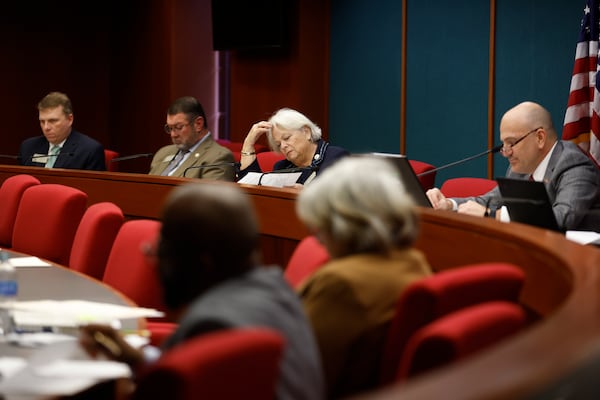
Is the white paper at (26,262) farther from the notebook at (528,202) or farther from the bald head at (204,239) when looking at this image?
the bald head at (204,239)

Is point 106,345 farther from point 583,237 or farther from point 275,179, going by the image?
point 275,179

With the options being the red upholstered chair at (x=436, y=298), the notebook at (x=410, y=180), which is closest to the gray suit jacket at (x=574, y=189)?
the notebook at (x=410, y=180)

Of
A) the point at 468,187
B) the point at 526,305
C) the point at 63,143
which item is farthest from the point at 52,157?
the point at 526,305

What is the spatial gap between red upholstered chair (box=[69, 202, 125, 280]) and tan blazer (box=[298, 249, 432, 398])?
174cm

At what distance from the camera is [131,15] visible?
428 inches

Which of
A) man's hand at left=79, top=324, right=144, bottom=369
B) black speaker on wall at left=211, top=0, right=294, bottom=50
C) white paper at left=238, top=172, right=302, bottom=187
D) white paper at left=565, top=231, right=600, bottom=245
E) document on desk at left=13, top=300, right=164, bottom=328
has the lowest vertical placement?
document on desk at left=13, top=300, right=164, bottom=328

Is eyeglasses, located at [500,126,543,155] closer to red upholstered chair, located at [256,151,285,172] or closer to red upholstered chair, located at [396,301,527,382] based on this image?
red upholstered chair, located at [256,151,285,172]

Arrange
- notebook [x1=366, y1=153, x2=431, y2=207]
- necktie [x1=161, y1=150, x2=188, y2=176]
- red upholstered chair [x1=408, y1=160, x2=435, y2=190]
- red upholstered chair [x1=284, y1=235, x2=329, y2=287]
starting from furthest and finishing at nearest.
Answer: necktie [x1=161, y1=150, x2=188, y2=176] < red upholstered chair [x1=408, y1=160, x2=435, y2=190] < notebook [x1=366, y1=153, x2=431, y2=207] < red upholstered chair [x1=284, y1=235, x2=329, y2=287]

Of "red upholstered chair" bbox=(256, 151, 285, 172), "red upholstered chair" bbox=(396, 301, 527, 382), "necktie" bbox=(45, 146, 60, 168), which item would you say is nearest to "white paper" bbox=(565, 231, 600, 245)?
"red upholstered chair" bbox=(396, 301, 527, 382)

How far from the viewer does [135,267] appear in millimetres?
3492

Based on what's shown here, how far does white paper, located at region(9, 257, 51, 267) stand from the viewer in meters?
3.75

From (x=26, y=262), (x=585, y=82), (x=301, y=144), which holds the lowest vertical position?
(x=26, y=262)

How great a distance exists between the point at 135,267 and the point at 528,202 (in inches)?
57.7

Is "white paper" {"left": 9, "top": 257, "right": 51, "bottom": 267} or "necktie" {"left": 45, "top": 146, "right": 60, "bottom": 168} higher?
"necktie" {"left": 45, "top": 146, "right": 60, "bottom": 168}
